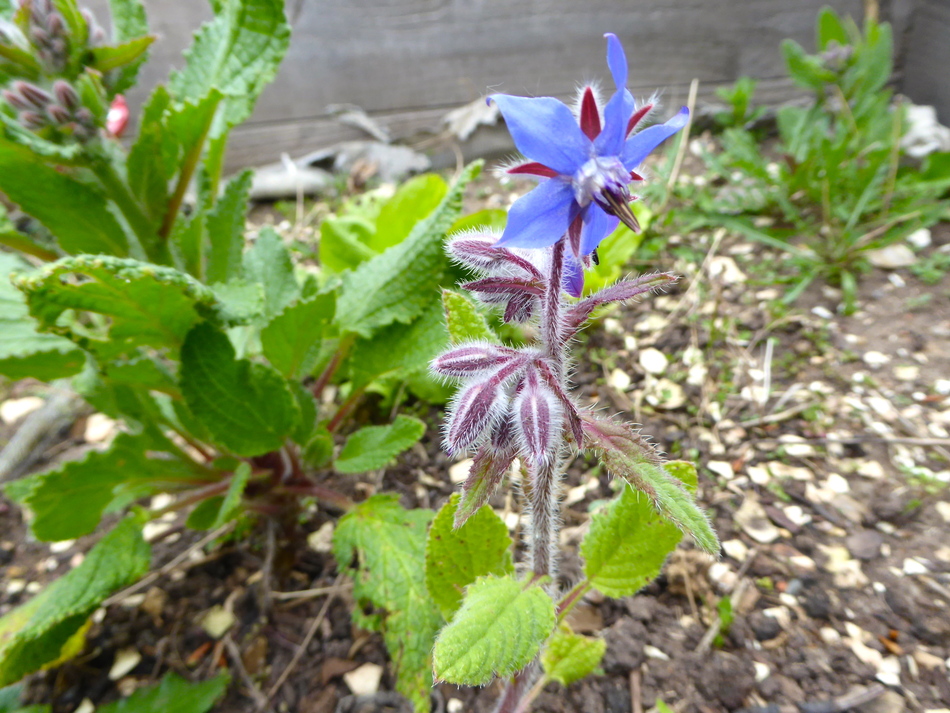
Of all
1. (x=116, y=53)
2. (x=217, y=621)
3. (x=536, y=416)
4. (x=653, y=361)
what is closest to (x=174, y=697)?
(x=217, y=621)

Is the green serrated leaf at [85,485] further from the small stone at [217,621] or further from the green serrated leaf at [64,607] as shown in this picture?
the small stone at [217,621]

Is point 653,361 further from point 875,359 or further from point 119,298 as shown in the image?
point 119,298

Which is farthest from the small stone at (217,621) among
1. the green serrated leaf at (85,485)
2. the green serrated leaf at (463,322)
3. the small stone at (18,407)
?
the small stone at (18,407)

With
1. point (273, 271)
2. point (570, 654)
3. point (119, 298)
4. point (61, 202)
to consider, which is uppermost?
point (61, 202)

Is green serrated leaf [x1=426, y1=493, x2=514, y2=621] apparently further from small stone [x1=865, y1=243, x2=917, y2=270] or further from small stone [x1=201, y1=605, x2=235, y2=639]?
small stone [x1=865, y1=243, x2=917, y2=270]

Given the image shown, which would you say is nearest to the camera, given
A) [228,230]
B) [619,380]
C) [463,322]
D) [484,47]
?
[463,322]

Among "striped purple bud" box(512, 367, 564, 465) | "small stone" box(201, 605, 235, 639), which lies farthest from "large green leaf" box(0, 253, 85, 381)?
"striped purple bud" box(512, 367, 564, 465)

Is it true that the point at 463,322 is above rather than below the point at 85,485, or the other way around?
above
